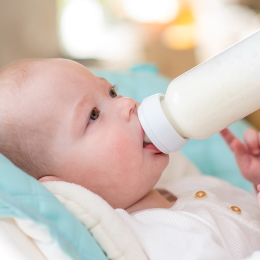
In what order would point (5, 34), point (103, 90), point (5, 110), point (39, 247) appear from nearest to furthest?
point (39, 247), point (5, 110), point (103, 90), point (5, 34)

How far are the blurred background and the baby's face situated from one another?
307 cm

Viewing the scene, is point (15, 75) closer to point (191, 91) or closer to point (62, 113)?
point (62, 113)

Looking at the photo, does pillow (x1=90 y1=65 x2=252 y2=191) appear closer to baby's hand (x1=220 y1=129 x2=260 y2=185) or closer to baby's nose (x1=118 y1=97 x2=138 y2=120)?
baby's hand (x1=220 y1=129 x2=260 y2=185)

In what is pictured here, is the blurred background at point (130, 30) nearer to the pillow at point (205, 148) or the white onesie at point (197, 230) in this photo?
the pillow at point (205, 148)

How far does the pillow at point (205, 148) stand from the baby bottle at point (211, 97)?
0.80m

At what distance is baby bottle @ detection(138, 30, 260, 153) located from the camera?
617 mm

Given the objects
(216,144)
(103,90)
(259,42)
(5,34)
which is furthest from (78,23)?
(259,42)

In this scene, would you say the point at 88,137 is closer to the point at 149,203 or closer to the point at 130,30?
the point at 149,203

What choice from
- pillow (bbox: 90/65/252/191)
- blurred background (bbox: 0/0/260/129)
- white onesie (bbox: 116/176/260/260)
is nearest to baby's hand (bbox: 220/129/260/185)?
white onesie (bbox: 116/176/260/260)

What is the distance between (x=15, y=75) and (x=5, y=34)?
3053 mm

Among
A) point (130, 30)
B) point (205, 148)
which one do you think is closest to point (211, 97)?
point (205, 148)

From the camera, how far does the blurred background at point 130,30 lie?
12.1ft

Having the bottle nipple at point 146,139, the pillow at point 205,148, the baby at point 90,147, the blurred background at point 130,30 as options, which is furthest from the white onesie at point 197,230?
the blurred background at point 130,30

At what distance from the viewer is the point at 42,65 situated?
0.81 m
